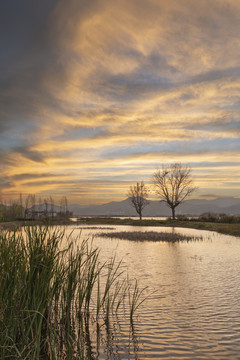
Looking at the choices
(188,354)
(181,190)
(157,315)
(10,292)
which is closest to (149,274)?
(157,315)

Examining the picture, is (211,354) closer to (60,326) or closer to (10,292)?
(60,326)

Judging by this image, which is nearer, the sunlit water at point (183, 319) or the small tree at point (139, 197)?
the sunlit water at point (183, 319)

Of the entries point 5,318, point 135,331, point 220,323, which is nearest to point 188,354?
point 135,331

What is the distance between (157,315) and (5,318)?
414 centimetres

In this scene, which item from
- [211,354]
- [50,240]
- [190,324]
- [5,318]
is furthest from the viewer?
[190,324]

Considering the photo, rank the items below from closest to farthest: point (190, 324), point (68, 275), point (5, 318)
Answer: point (5, 318)
point (68, 275)
point (190, 324)

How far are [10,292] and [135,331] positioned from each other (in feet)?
9.86

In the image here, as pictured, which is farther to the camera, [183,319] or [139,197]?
[139,197]

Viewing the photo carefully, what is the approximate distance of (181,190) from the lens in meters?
61.4

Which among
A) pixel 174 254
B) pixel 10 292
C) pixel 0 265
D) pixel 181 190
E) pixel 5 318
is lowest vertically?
pixel 174 254

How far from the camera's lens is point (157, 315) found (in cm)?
742

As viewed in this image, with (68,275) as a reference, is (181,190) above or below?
above

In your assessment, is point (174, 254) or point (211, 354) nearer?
point (211, 354)

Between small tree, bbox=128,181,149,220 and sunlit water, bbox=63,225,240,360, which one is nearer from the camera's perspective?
sunlit water, bbox=63,225,240,360
